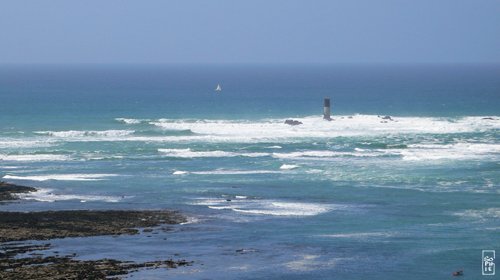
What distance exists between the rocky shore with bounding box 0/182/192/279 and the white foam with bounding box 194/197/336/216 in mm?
2972

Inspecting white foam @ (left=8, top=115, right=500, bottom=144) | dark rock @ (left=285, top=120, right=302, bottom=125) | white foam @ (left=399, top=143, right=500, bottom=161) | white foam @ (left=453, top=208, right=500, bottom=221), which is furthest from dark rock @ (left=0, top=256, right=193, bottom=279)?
dark rock @ (left=285, top=120, right=302, bottom=125)

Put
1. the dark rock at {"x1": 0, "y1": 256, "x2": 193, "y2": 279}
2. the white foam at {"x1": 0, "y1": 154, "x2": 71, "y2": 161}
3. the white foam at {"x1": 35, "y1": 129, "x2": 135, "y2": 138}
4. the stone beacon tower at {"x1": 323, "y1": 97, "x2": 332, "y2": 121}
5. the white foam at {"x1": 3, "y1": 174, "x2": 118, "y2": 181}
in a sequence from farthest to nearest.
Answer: the stone beacon tower at {"x1": 323, "y1": 97, "x2": 332, "y2": 121} → the white foam at {"x1": 35, "y1": 129, "x2": 135, "y2": 138} → the white foam at {"x1": 0, "y1": 154, "x2": 71, "y2": 161} → the white foam at {"x1": 3, "y1": 174, "x2": 118, "y2": 181} → the dark rock at {"x1": 0, "y1": 256, "x2": 193, "y2": 279}

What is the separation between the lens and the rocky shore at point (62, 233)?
35.9 m

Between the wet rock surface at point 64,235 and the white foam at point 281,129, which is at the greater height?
the white foam at point 281,129

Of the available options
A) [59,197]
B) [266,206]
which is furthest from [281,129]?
[266,206]

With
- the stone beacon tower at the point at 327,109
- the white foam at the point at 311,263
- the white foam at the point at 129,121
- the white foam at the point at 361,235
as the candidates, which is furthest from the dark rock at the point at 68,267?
the stone beacon tower at the point at 327,109

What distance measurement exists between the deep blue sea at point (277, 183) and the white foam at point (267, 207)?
90mm

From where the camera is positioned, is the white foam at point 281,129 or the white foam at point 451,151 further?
the white foam at point 281,129

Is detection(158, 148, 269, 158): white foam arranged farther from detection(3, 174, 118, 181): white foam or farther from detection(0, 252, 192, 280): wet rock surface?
detection(0, 252, 192, 280): wet rock surface

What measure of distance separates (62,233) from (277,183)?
54.3 ft

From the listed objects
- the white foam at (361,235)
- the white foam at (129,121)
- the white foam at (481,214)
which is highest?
the white foam at (129,121)

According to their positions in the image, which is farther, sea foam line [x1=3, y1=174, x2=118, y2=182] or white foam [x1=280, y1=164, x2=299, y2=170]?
white foam [x1=280, y1=164, x2=299, y2=170]

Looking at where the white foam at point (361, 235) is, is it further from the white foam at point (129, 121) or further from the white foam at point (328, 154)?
the white foam at point (129, 121)

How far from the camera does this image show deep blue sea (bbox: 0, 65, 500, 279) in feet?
131
